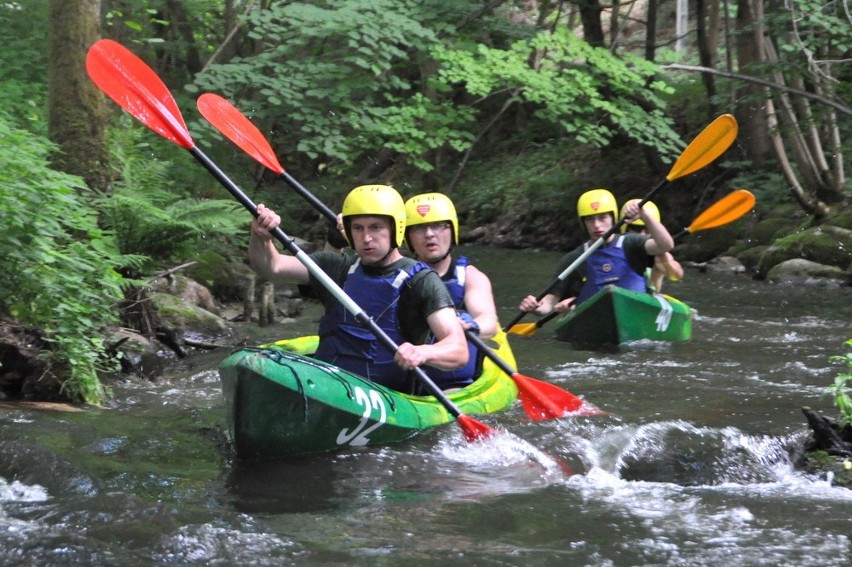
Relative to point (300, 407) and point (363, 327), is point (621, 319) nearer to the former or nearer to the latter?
point (363, 327)

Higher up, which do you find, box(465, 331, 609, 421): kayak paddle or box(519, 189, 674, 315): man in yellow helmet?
box(519, 189, 674, 315): man in yellow helmet

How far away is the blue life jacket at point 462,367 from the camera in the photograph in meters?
5.73

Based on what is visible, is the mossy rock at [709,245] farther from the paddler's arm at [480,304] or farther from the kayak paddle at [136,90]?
the kayak paddle at [136,90]

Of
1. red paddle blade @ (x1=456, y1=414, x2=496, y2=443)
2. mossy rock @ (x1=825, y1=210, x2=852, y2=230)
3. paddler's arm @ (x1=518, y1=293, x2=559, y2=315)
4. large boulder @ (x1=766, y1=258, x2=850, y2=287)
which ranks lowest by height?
red paddle blade @ (x1=456, y1=414, x2=496, y2=443)

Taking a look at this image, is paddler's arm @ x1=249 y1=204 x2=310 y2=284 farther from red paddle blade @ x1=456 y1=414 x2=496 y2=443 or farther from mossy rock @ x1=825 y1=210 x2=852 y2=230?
mossy rock @ x1=825 y1=210 x2=852 y2=230

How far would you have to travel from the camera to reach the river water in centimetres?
333

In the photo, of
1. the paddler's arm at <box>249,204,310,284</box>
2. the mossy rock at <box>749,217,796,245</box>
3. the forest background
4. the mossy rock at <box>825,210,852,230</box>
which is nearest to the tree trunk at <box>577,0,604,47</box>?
the forest background

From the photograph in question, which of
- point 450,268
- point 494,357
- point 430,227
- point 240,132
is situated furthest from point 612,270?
point 240,132

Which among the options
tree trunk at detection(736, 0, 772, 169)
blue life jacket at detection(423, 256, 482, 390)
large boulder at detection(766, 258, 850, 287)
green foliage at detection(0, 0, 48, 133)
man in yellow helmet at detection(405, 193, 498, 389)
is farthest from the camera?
tree trunk at detection(736, 0, 772, 169)

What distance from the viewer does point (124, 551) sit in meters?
3.18

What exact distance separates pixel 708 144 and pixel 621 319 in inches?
60.8

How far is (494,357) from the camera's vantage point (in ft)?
19.0

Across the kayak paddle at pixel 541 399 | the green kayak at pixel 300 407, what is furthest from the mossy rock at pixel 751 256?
the green kayak at pixel 300 407

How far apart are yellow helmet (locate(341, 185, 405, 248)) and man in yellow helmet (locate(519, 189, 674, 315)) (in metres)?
3.24
